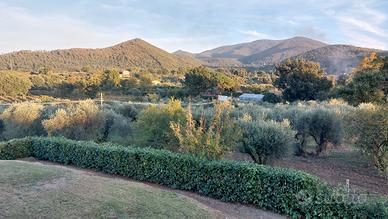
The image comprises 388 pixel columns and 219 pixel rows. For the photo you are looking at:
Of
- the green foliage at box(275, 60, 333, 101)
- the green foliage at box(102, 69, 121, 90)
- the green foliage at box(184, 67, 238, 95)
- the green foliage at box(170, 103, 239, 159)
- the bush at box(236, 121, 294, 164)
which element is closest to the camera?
the green foliage at box(170, 103, 239, 159)

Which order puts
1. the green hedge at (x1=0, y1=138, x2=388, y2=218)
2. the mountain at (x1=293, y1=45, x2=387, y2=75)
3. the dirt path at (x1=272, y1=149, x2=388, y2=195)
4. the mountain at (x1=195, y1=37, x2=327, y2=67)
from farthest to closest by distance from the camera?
the mountain at (x1=195, y1=37, x2=327, y2=67) < the mountain at (x1=293, y1=45, x2=387, y2=75) < the dirt path at (x1=272, y1=149, x2=388, y2=195) < the green hedge at (x1=0, y1=138, x2=388, y2=218)

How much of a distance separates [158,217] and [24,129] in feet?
57.6

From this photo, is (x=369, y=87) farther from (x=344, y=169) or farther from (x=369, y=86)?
(x=344, y=169)

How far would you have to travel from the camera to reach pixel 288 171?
912 centimetres

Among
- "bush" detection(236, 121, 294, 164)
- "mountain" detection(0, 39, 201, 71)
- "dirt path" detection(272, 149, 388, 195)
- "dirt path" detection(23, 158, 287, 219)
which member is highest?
"mountain" detection(0, 39, 201, 71)

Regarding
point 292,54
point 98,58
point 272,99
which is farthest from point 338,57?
point 98,58

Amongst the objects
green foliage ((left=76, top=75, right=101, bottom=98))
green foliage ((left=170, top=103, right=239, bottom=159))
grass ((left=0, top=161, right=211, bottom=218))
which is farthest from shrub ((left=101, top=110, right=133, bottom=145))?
green foliage ((left=76, top=75, right=101, bottom=98))

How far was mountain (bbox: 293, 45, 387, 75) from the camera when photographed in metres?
62.2

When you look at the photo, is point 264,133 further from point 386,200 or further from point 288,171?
point 386,200

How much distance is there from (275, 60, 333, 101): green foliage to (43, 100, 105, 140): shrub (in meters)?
29.5

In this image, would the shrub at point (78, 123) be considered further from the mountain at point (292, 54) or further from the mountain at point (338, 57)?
the mountain at point (338, 57)

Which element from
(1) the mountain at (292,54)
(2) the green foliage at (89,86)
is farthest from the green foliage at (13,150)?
(1) the mountain at (292,54)

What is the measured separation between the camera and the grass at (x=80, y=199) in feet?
24.2

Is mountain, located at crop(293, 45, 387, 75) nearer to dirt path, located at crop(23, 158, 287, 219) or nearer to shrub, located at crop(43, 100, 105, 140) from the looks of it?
shrub, located at crop(43, 100, 105, 140)
